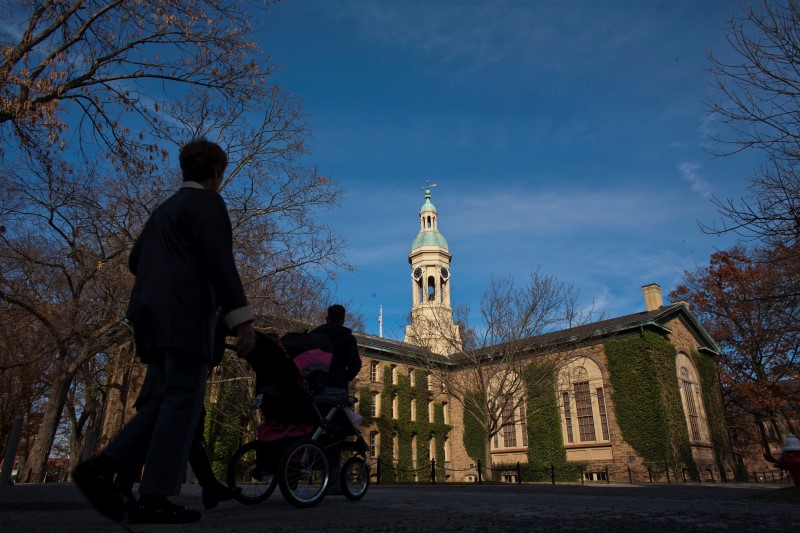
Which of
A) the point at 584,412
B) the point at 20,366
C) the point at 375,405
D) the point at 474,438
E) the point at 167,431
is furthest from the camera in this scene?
the point at 474,438

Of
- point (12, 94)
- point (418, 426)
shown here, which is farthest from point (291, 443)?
point (418, 426)

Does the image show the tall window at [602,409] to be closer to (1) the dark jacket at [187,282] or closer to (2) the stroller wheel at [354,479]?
(2) the stroller wheel at [354,479]

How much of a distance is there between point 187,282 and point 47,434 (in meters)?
16.7

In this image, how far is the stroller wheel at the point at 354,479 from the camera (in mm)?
5282

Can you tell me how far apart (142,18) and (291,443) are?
8.33m

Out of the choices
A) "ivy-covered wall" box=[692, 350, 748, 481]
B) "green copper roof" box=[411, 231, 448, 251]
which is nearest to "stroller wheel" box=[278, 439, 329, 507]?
"ivy-covered wall" box=[692, 350, 748, 481]

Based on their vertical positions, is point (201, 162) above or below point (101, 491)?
above

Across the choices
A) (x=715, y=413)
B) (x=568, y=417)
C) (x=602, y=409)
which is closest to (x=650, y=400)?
(x=602, y=409)

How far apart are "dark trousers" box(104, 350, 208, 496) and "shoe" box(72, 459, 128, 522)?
0.10 m

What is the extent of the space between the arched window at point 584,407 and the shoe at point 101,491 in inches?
1229

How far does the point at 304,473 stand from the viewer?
4496mm

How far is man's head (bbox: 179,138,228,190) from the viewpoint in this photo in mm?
3353

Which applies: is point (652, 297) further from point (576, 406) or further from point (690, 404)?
point (576, 406)

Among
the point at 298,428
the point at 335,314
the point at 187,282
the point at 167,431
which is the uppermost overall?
the point at 335,314
